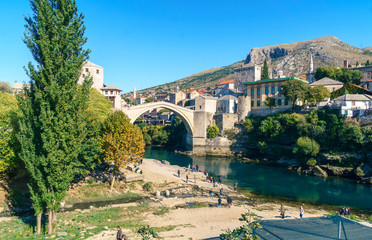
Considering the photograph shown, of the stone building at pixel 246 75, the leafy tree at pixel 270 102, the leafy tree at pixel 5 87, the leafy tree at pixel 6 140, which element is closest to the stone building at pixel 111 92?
the leafy tree at pixel 5 87

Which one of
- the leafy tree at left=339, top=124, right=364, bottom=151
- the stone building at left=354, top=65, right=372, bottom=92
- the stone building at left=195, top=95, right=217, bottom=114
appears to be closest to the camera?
the leafy tree at left=339, top=124, right=364, bottom=151

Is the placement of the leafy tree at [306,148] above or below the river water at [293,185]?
above

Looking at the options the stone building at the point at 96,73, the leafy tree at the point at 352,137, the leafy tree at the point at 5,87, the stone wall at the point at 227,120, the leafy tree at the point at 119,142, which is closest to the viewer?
the leafy tree at the point at 119,142

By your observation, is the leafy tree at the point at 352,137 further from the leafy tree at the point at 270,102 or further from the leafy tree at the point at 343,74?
the leafy tree at the point at 343,74

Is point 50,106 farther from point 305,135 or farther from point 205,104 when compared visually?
point 205,104

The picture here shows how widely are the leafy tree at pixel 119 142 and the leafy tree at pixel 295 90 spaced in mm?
33038

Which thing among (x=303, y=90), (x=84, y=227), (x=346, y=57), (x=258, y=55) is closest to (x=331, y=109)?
(x=303, y=90)

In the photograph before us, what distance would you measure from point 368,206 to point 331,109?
24000mm

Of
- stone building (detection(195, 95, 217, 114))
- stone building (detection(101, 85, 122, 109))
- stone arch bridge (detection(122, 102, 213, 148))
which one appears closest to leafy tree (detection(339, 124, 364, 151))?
stone arch bridge (detection(122, 102, 213, 148))

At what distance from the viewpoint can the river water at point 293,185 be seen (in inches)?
1066

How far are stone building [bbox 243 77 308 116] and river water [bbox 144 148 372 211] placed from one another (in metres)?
15.9

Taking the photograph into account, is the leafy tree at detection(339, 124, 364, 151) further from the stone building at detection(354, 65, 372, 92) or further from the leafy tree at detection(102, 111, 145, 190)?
the leafy tree at detection(102, 111, 145, 190)

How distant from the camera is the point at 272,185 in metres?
32.5

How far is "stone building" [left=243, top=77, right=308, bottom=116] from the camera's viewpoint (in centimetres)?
5547
